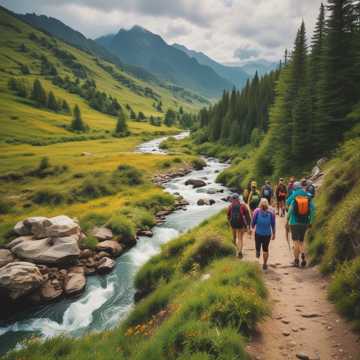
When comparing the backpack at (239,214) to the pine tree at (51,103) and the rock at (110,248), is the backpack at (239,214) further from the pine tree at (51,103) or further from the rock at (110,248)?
the pine tree at (51,103)

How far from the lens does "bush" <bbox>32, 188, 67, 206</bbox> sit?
34.2 meters

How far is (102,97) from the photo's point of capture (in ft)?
646

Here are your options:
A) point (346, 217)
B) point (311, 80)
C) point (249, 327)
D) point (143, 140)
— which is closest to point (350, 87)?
point (311, 80)

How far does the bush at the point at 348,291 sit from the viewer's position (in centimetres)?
704

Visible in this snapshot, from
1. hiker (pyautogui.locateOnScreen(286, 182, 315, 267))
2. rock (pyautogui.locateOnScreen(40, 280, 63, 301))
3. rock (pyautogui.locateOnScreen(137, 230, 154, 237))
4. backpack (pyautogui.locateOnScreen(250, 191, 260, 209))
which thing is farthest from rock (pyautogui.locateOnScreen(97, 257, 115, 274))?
hiker (pyautogui.locateOnScreen(286, 182, 315, 267))

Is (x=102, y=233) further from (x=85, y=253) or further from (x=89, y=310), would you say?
(x=89, y=310)

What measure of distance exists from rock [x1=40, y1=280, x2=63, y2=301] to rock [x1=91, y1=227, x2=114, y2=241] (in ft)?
21.4

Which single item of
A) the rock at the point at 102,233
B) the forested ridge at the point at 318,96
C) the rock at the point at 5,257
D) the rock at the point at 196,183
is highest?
the forested ridge at the point at 318,96

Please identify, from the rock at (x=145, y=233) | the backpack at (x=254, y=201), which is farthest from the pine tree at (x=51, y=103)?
the backpack at (x=254, y=201)

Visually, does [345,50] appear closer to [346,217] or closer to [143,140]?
[346,217]

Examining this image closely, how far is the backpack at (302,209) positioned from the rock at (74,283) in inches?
580

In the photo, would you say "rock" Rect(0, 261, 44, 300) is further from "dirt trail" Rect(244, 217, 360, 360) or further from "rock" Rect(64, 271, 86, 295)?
"dirt trail" Rect(244, 217, 360, 360)

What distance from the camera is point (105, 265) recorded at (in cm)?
2091

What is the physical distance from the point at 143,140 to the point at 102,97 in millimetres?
92163
